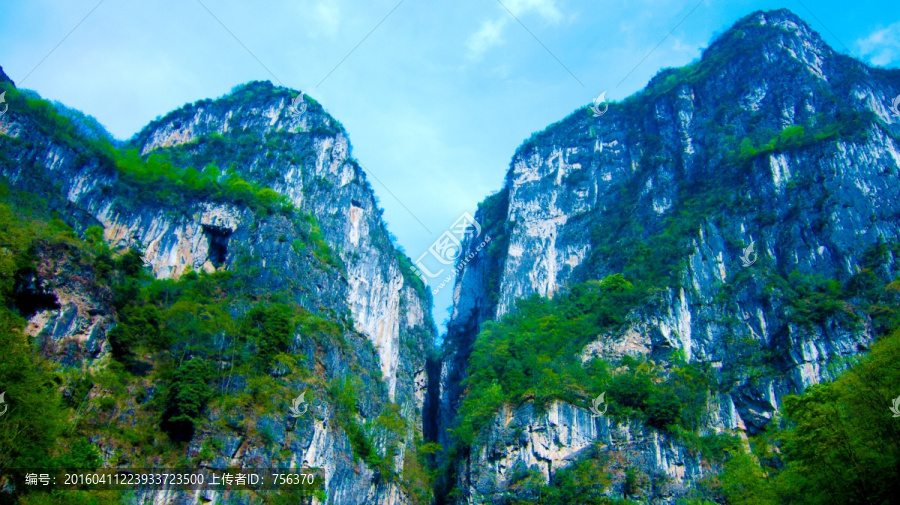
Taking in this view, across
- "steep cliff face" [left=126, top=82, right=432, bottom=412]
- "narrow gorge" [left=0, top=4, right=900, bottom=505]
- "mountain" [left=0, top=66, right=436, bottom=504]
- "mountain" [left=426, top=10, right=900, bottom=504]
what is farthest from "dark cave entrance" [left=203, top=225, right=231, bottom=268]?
"mountain" [left=426, top=10, right=900, bottom=504]

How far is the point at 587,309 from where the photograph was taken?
47.0m

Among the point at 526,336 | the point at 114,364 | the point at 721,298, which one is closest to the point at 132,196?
the point at 114,364

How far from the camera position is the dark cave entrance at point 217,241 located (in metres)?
47.3

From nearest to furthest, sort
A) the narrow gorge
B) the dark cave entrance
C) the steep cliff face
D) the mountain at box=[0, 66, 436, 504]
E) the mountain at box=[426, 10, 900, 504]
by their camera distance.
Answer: the mountain at box=[0, 66, 436, 504], the narrow gorge, the mountain at box=[426, 10, 900, 504], the dark cave entrance, the steep cliff face

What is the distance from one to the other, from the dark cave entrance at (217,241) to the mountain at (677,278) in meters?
20.9

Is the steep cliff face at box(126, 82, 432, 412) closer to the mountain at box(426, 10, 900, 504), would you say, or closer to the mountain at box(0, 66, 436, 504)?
the mountain at box(0, 66, 436, 504)

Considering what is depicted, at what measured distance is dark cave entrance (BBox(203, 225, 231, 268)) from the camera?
47.3m

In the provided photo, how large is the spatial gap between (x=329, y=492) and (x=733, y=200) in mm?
37932

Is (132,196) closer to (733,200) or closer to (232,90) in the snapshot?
(232,90)

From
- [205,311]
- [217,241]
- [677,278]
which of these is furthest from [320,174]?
[677,278]

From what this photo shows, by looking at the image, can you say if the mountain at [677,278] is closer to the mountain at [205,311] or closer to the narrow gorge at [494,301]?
the narrow gorge at [494,301]

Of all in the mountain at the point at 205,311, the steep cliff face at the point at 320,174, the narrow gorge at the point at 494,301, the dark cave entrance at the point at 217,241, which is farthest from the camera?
the steep cliff face at the point at 320,174

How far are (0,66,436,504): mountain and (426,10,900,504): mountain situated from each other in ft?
25.5

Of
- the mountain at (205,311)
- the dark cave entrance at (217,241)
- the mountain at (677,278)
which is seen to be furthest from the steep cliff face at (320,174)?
the dark cave entrance at (217,241)
